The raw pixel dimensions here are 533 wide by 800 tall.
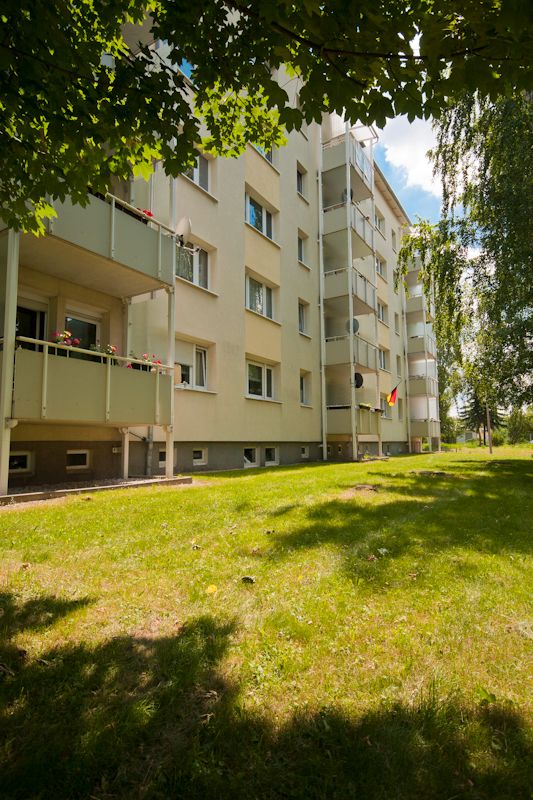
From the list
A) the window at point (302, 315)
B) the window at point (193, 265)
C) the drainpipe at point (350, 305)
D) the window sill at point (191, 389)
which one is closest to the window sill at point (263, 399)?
the window sill at point (191, 389)

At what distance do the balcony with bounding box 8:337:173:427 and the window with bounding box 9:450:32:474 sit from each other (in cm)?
144

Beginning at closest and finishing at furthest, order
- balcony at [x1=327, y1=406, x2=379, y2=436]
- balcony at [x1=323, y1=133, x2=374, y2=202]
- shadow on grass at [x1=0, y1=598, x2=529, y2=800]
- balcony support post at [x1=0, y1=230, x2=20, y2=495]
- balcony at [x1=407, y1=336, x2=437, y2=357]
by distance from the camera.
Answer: shadow on grass at [x1=0, y1=598, x2=529, y2=800], balcony support post at [x1=0, y1=230, x2=20, y2=495], balcony at [x1=327, y1=406, x2=379, y2=436], balcony at [x1=323, y1=133, x2=374, y2=202], balcony at [x1=407, y1=336, x2=437, y2=357]

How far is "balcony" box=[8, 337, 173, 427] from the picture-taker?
750 centimetres

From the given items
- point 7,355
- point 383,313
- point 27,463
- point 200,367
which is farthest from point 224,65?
point 383,313

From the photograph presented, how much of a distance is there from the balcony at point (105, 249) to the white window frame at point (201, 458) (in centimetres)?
451

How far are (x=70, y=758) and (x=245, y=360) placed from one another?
13887mm

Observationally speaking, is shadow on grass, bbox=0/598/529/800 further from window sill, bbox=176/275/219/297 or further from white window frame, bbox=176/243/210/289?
white window frame, bbox=176/243/210/289

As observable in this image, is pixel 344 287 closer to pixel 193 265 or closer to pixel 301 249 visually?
pixel 301 249

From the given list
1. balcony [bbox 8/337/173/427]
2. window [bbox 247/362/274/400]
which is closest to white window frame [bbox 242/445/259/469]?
window [bbox 247/362/274/400]

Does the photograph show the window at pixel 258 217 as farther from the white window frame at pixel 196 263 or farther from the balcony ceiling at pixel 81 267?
the balcony ceiling at pixel 81 267

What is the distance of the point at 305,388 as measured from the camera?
19.4 meters

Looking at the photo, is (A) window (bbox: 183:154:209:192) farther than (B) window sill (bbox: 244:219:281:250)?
No

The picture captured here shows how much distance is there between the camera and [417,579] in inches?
139

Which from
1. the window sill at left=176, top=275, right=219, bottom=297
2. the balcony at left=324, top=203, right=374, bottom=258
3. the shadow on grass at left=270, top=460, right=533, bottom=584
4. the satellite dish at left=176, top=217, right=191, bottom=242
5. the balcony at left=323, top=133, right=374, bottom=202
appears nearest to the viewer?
the shadow on grass at left=270, top=460, right=533, bottom=584
